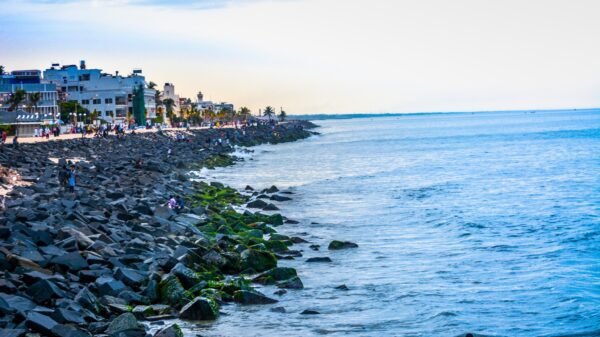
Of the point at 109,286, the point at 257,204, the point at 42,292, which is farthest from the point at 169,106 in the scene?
the point at 42,292

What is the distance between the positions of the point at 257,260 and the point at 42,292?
694cm

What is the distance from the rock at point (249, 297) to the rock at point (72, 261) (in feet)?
10.2

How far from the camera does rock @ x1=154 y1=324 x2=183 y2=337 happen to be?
12.8m

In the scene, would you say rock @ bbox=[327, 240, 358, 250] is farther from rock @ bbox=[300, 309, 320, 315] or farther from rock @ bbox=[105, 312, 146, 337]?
rock @ bbox=[105, 312, 146, 337]

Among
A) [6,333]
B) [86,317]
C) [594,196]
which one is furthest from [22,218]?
[594,196]

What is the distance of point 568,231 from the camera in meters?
26.0

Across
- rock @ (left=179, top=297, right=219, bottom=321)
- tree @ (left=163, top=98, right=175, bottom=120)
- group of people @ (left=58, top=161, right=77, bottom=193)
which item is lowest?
rock @ (left=179, top=297, right=219, bottom=321)

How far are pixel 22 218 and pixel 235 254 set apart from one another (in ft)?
17.4

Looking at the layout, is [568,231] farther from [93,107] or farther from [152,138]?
[93,107]

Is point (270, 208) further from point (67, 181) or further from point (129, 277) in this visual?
point (129, 277)

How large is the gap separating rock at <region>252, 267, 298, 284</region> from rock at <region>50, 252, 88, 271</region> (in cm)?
424

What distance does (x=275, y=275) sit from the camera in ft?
60.6

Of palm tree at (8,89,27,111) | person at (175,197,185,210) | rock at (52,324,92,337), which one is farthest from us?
palm tree at (8,89,27,111)

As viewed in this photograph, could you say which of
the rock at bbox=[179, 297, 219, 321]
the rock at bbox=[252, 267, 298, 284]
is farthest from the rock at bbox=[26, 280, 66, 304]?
the rock at bbox=[252, 267, 298, 284]
